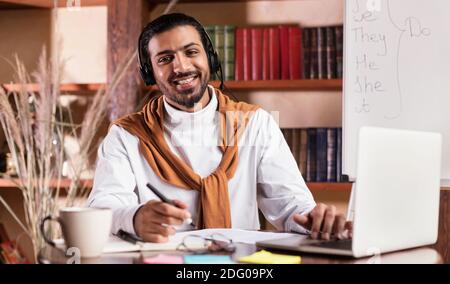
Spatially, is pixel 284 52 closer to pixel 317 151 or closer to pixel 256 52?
pixel 256 52

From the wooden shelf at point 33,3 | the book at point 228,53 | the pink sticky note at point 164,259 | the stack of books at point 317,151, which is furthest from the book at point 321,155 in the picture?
the pink sticky note at point 164,259

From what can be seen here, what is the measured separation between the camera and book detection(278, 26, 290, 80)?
7.85 ft

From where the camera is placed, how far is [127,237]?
3.61ft

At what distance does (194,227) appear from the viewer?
157 cm

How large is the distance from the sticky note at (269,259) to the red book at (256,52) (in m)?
1.51

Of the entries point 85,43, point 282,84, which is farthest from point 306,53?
point 85,43

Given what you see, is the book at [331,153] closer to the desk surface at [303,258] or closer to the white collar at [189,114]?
the white collar at [189,114]

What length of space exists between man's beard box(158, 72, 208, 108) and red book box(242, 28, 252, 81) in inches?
24.2

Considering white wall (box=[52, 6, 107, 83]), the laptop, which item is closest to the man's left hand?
the laptop

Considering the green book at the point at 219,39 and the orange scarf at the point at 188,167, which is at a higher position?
the green book at the point at 219,39

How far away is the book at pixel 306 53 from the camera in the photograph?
238cm

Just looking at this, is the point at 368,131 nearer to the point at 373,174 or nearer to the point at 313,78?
the point at 373,174

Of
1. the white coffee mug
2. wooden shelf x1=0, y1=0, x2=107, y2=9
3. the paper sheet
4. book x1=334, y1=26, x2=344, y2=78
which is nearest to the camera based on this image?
the white coffee mug

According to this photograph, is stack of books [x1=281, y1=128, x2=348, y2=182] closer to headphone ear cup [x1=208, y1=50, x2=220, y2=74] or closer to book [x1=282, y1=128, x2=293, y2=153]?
book [x1=282, y1=128, x2=293, y2=153]
